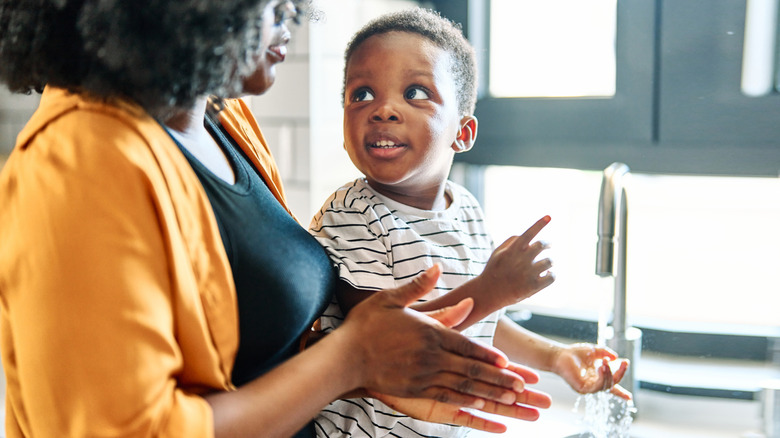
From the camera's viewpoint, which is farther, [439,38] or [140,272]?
[439,38]

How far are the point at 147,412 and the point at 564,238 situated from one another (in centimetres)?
119

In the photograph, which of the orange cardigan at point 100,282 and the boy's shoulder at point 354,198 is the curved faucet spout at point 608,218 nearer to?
the boy's shoulder at point 354,198

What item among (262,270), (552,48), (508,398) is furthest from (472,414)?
(552,48)

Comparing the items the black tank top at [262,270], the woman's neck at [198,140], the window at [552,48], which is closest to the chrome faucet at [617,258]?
the window at [552,48]

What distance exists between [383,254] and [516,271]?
0.20 meters

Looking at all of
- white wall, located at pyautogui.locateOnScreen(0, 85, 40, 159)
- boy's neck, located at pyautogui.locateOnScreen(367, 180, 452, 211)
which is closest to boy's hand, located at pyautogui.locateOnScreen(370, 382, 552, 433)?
boy's neck, located at pyautogui.locateOnScreen(367, 180, 452, 211)

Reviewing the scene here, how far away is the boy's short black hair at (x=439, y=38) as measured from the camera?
1070mm

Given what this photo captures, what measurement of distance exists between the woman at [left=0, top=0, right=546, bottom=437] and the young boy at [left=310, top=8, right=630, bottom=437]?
Result: 193 millimetres

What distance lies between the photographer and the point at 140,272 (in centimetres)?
61

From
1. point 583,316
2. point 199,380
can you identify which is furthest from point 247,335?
point 583,316

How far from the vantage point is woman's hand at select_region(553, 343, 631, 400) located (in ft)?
3.57

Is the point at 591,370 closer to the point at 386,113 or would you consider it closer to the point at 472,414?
the point at 472,414

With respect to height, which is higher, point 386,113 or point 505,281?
point 386,113

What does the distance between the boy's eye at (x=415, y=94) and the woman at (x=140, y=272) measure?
0.32m
